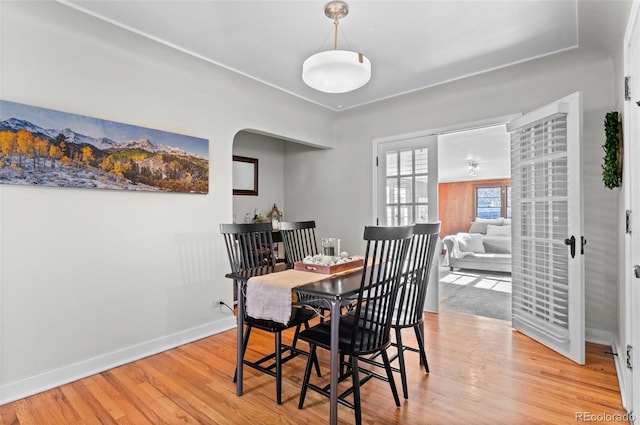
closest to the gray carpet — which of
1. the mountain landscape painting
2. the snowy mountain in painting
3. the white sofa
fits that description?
the white sofa

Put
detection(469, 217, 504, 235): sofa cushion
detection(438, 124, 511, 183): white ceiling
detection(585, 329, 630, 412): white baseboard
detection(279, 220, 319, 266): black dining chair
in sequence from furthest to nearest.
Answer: detection(469, 217, 504, 235): sofa cushion
detection(438, 124, 511, 183): white ceiling
detection(279, 220, 319, 266): black dining chair
detection(585, 329, 630, 412): white baseboard

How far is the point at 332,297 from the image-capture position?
5.69ft

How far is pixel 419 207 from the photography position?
4113 millimetres

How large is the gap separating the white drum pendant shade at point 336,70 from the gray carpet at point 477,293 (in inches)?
120

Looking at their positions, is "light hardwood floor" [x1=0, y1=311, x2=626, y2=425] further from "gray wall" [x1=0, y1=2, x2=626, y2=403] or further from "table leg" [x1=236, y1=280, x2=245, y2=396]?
"gray wall" [x1=0, y1=2, x2=626, y2=403]

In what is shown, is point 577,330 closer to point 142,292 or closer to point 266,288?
point 266,288

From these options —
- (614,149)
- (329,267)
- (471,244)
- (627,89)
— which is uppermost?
(627,89)

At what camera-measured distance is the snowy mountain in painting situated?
86.7 inches

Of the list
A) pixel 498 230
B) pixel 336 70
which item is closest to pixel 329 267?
pixel 336 70

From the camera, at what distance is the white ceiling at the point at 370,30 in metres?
2.28

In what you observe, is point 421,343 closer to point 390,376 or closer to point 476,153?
point 390,376

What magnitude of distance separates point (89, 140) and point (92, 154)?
10cm

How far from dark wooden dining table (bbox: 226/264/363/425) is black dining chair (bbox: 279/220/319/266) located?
0.69 meters

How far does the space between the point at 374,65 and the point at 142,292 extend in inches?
112
